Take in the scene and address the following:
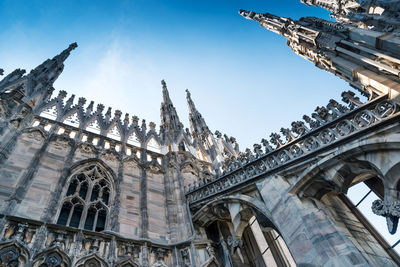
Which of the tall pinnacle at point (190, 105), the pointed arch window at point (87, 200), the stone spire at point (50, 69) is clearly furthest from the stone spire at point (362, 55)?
the stone spire at point (50, 69)

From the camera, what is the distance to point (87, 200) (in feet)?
28.6

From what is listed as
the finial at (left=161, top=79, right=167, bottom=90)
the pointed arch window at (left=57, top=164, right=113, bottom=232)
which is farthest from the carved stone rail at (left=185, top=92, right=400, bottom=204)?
the finial at (left=161, top=79, right=167, bottom=90)

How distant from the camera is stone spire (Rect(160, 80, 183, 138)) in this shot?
14.5 metres

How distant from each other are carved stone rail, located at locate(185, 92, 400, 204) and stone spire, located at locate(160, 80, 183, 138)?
579 cm

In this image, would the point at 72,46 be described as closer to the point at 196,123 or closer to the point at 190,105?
the point at 190,105

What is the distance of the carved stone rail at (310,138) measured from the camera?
598 cm

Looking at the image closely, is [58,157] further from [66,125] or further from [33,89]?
[33,89]

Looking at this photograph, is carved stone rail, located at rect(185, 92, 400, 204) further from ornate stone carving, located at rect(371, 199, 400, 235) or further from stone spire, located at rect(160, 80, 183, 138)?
stone spire, located at rect(160, 80, 183, 138)

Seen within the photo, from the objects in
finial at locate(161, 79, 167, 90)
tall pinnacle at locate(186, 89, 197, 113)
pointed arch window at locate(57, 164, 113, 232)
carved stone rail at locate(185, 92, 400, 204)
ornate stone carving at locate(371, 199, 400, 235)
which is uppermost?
finial at locate(161, 79, 167, 90)

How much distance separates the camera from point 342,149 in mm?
6055

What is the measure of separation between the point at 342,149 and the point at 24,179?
8302 millimetres

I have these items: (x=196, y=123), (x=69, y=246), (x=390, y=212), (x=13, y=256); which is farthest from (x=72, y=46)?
(x=390, y=212)

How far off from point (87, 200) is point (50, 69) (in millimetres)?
7758

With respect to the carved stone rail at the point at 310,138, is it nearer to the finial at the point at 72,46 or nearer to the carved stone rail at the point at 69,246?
the carved stone rail at the point at 69,246
